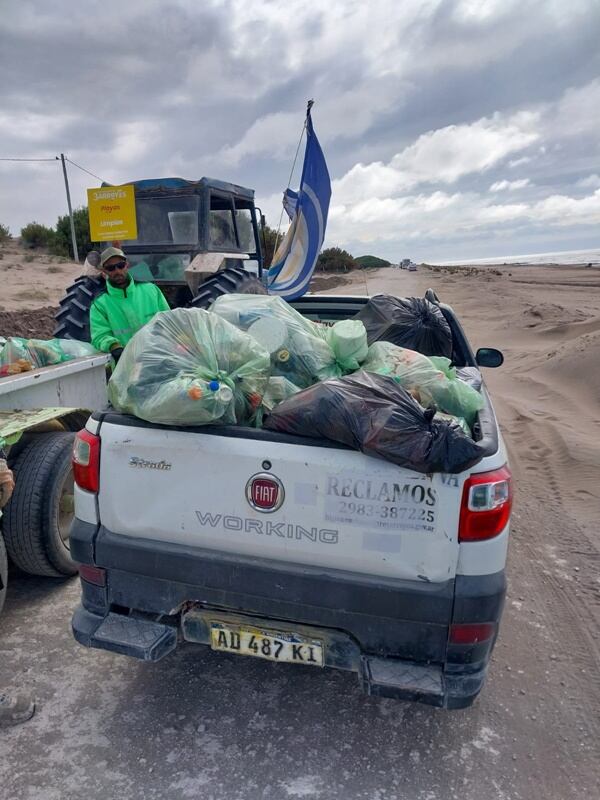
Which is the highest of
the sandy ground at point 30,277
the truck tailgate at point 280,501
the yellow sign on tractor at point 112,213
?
the yellow sign on tractor at point 112,213

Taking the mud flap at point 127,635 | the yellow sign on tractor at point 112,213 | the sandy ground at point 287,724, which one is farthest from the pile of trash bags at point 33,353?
the yellow sign on tractor at point 112,213

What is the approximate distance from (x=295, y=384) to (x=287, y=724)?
151 centimetres

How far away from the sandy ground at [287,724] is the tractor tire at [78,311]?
344 centimetres

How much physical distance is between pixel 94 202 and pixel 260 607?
20.8 feet

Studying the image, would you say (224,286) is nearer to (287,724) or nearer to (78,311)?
(78,311)

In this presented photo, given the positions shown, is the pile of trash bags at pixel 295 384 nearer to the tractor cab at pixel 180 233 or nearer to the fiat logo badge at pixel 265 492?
the fiat logo badge at pixel 265 492

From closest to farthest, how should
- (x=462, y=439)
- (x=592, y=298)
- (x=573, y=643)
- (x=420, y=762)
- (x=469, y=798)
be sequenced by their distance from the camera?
(x=462, y=439) < (x=469, y=798) < (x=420, y=762) < (x=573, y=643) < (x=592, y=298)

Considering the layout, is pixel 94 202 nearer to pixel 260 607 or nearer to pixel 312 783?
pixel 260 607

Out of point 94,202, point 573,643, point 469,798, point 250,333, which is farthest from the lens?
point 94,202

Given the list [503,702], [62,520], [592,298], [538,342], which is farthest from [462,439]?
[592,298]

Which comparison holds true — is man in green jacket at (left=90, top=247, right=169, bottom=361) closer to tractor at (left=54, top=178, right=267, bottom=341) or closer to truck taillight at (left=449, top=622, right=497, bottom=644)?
tractor at (left=54, top=178, right=267, bottom=341)

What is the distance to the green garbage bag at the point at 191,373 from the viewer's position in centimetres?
228

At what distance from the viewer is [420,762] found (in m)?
2.42

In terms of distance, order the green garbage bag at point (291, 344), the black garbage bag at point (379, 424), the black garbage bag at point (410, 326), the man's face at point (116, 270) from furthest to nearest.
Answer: the man's face at point (116, 270), the black garbage bag at point (410, 326), the green garbage bag at point (291, 344), the black garbage bag at point (379, 424)
